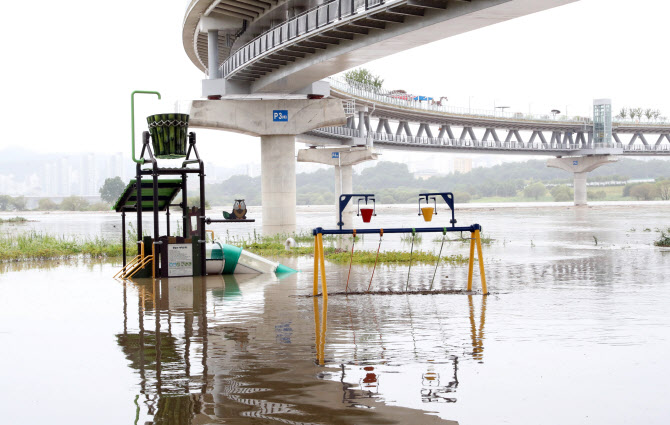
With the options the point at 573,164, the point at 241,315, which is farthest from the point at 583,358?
the point at 573,164

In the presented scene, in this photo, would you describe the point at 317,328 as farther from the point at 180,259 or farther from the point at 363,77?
the point at 363,77

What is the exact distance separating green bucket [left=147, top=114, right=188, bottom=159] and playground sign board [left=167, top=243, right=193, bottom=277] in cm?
228

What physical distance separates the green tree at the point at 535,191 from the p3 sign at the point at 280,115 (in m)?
133

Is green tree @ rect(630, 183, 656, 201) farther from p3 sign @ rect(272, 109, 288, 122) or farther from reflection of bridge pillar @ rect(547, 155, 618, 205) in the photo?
p3 sign @ rect(272, 109, 288, 122)

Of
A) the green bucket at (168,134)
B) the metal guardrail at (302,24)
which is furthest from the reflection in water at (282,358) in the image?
the metal guardrail at (302,24)

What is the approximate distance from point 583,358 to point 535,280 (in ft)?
27.0

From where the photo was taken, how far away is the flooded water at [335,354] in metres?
6.22

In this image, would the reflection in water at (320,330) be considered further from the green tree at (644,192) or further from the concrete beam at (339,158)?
the green tree at (644,192)

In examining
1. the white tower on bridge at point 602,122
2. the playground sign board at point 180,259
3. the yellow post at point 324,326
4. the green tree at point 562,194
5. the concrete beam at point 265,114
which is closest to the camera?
the yellow post at point 324,326

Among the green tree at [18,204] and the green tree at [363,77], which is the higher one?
the green tree at [363,77]

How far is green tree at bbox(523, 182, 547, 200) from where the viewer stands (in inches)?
6393

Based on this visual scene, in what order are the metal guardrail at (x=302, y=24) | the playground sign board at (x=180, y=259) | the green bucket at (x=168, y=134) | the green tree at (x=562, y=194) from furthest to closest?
the green tree at (x=562, y=194) → the metal guardrail at (x=302, y=24) → the green bucket at (x=168, y=134) → the playground sign board at (x=180, y=259)

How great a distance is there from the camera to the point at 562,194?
516ft

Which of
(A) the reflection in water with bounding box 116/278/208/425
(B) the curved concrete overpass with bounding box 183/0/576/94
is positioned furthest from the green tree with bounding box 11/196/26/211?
(A) the reflection in water with bounding box 116/278/208/425
